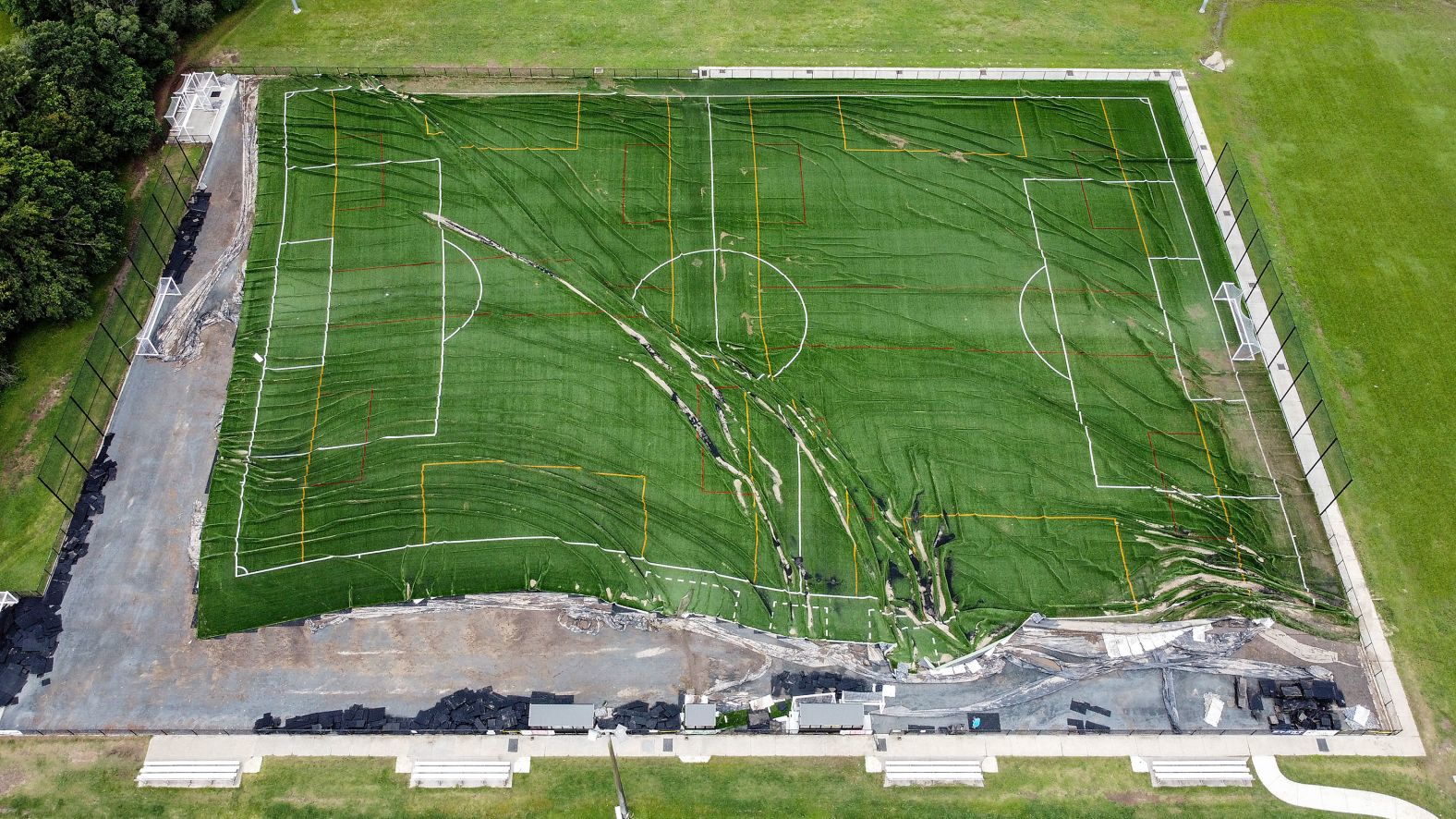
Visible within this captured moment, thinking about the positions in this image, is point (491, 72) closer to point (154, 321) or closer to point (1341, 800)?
point (154, 321)

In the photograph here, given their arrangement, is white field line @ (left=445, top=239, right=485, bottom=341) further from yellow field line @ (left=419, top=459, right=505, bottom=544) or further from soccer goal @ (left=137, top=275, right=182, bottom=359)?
soccer goal @ (left=137, top=275, right=182, bottom=359)

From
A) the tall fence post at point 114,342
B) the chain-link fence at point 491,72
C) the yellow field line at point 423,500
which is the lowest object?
the yellow field line at point 423,500

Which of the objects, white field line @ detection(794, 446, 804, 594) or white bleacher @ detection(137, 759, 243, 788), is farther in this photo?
white field line @ detection(794, 446, 804, 594)

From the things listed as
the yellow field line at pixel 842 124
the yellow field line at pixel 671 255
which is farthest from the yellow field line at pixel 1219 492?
the yellow field line at pixel 671 255

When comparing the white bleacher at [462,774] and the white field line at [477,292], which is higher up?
the white field line at [477,292]

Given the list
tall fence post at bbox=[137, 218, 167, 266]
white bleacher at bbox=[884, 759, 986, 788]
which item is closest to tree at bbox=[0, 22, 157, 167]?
tall fence post at bbox=[137, 218, 167, 266]

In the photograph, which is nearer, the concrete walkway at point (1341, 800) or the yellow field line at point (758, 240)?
the concrete walkway at point (1341, 800)

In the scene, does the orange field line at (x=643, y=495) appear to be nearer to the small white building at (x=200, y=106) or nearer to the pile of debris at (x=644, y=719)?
the pile of debris at (x=644, y=719)
